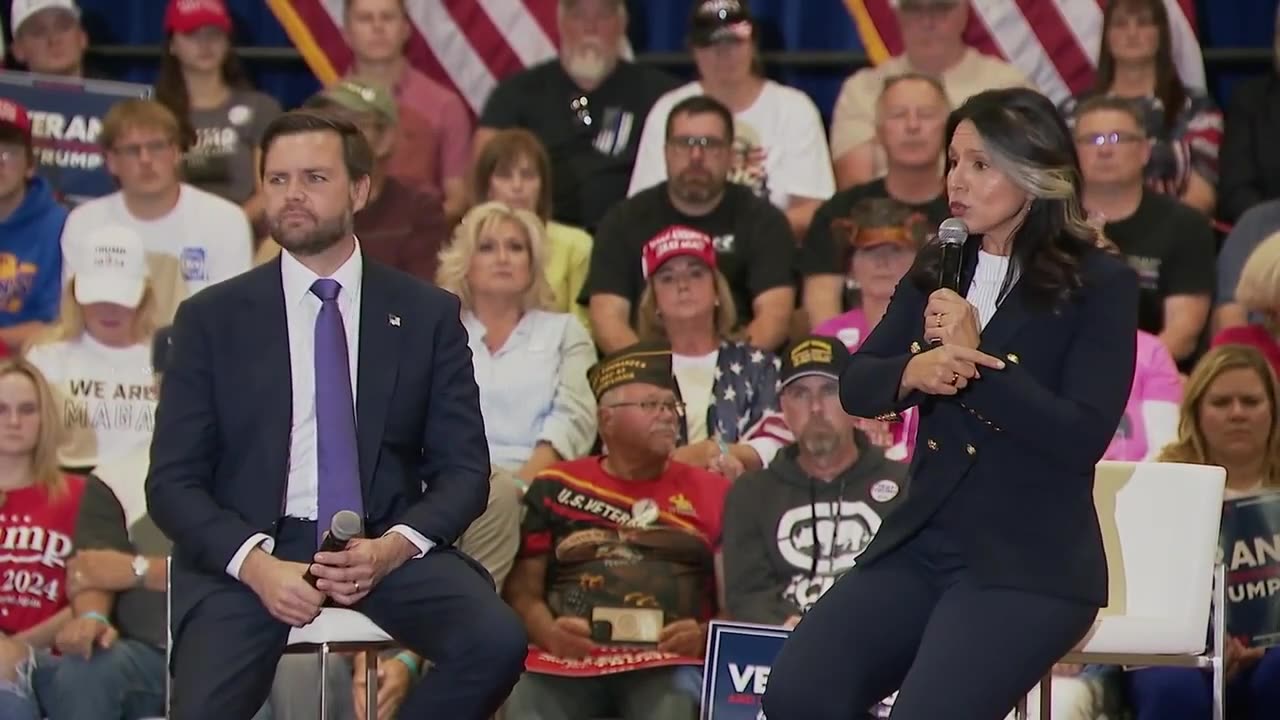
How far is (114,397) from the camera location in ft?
21.9

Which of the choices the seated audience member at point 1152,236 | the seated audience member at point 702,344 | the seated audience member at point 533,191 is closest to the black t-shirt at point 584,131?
the seated audience member at point 533,191

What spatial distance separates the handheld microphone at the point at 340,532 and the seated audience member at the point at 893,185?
119 inches

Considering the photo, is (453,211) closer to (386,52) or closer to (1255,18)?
(386,52)

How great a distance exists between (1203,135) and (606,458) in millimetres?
2931

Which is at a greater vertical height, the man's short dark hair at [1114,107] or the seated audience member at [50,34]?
the seated audience member at [50,34]

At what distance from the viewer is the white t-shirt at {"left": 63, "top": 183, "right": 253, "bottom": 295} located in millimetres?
7387

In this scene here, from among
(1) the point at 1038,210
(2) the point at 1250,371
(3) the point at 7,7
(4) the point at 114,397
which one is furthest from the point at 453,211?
(1) the point at 1038,210

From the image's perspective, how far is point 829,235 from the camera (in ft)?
23.6

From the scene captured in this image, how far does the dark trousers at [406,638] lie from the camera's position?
4.23 meters

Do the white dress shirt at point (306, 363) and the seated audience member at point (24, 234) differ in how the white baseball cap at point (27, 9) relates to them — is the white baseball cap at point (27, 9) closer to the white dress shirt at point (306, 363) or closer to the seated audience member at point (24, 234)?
the seated audience member at point (24, 234)

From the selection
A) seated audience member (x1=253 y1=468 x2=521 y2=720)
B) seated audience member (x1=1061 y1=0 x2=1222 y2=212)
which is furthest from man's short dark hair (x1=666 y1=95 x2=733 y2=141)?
seated audience member (x1=253 y1=468 x2=521 y2=720)

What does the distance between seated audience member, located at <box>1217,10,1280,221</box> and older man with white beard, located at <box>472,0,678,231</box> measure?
2136mm

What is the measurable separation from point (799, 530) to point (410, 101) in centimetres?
314

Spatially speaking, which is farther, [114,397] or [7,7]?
[7,7]
